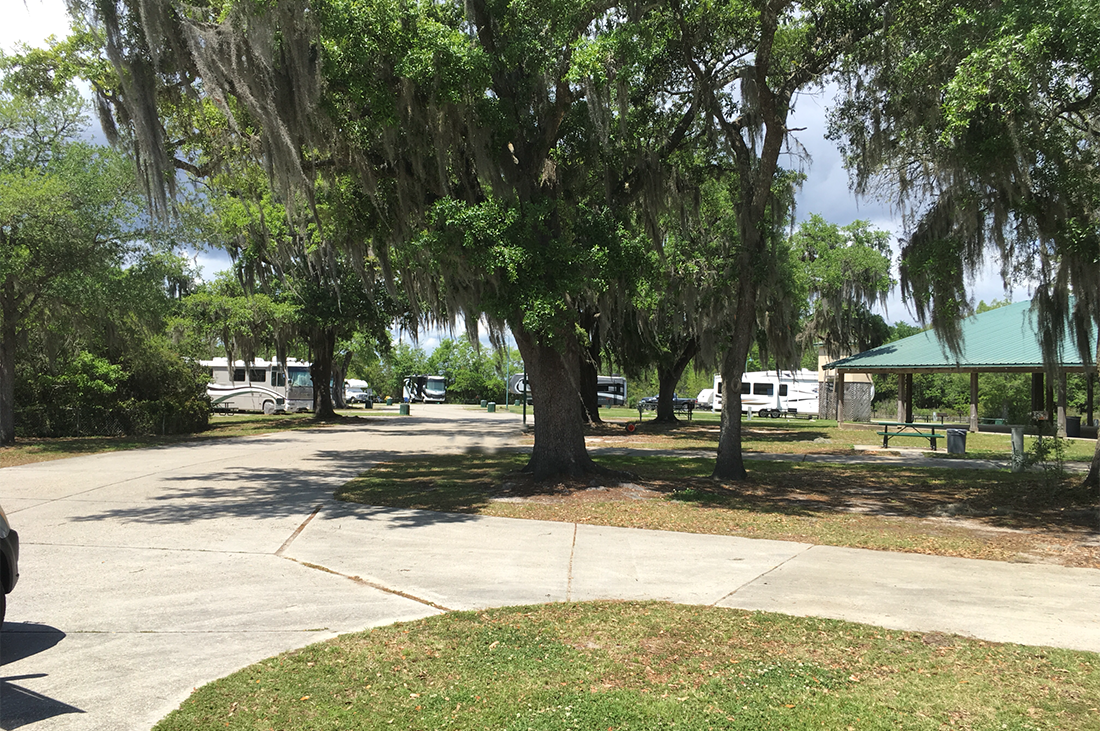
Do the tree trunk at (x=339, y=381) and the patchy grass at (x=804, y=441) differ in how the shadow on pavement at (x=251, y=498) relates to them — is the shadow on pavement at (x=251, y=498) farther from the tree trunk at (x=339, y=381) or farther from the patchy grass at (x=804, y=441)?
the tree trunk at (x=339, y=381)

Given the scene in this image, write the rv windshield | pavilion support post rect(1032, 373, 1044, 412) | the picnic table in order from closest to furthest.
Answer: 1. the picnic table
2. pavilion support post rect(1032, 373, 1044, 412)
3. the rv windshield

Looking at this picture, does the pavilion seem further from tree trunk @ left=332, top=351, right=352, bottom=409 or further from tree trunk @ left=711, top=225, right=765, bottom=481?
tree trunk @ left=332, top=351, right=352, bottom=409

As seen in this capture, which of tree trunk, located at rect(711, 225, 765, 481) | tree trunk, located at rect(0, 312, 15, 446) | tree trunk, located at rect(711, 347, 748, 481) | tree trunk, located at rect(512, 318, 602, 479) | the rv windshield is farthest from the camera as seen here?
the rv windshield

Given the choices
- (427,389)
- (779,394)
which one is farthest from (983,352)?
(427,389)

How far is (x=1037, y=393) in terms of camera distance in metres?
29.5

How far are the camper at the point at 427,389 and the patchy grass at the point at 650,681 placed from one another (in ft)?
215

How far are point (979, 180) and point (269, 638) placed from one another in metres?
10.4

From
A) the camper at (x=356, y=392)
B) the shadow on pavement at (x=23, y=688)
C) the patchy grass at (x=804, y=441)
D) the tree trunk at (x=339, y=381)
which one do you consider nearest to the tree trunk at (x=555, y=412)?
the shadow on pavement at (x=23, y=688)

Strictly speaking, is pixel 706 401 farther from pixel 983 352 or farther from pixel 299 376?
pixel 983 352

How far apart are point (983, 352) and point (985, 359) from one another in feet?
3.33

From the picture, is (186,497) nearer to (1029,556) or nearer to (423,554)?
(423,554)

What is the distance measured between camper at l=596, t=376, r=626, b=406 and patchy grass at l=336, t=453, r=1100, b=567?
141 ft

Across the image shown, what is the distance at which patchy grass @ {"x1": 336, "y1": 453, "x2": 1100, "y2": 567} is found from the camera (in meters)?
8.25

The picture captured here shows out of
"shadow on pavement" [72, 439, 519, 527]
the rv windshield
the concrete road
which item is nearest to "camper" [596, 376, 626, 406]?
the rv windshield
